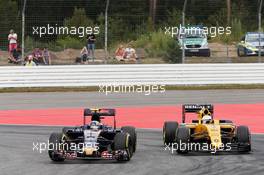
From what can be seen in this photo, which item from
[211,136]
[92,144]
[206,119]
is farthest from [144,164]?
[206,119]

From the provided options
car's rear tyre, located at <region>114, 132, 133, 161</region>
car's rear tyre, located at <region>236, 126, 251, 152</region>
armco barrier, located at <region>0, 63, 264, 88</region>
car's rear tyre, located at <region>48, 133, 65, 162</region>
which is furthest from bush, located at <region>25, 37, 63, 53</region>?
car's rear tyre, located at <region>114, 132, 133, 161</region>

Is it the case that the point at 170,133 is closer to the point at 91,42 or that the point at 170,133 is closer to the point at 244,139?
the point at 244,139

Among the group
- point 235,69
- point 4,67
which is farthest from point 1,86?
point 235,69

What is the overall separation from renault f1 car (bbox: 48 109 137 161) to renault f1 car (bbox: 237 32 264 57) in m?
23.1

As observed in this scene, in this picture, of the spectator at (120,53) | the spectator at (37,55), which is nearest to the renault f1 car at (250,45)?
the spectator at (120,53)

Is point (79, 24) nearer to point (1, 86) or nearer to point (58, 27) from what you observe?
point (58, 27)

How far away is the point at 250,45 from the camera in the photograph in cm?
3741

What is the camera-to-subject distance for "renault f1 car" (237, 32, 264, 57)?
3694cm

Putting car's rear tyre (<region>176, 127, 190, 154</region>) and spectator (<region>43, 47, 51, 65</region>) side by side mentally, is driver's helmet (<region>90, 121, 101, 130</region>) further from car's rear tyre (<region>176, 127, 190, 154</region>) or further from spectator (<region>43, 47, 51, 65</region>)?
spectator (<region>43, 47, 51, 65</region>)

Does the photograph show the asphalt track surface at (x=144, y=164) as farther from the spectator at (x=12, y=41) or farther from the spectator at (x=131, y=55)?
the spectator at (x=131, y=55)

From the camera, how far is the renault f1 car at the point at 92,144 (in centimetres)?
1356

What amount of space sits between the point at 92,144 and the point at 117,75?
18570mm

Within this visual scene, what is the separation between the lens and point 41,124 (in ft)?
70.5

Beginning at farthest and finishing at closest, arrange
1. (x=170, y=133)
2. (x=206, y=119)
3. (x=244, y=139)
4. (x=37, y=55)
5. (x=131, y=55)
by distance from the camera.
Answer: (x=131, y=55)
(x=37, y=55)
(x=170, y=133)
(x=206, y=119)
(x=244, y=139)
